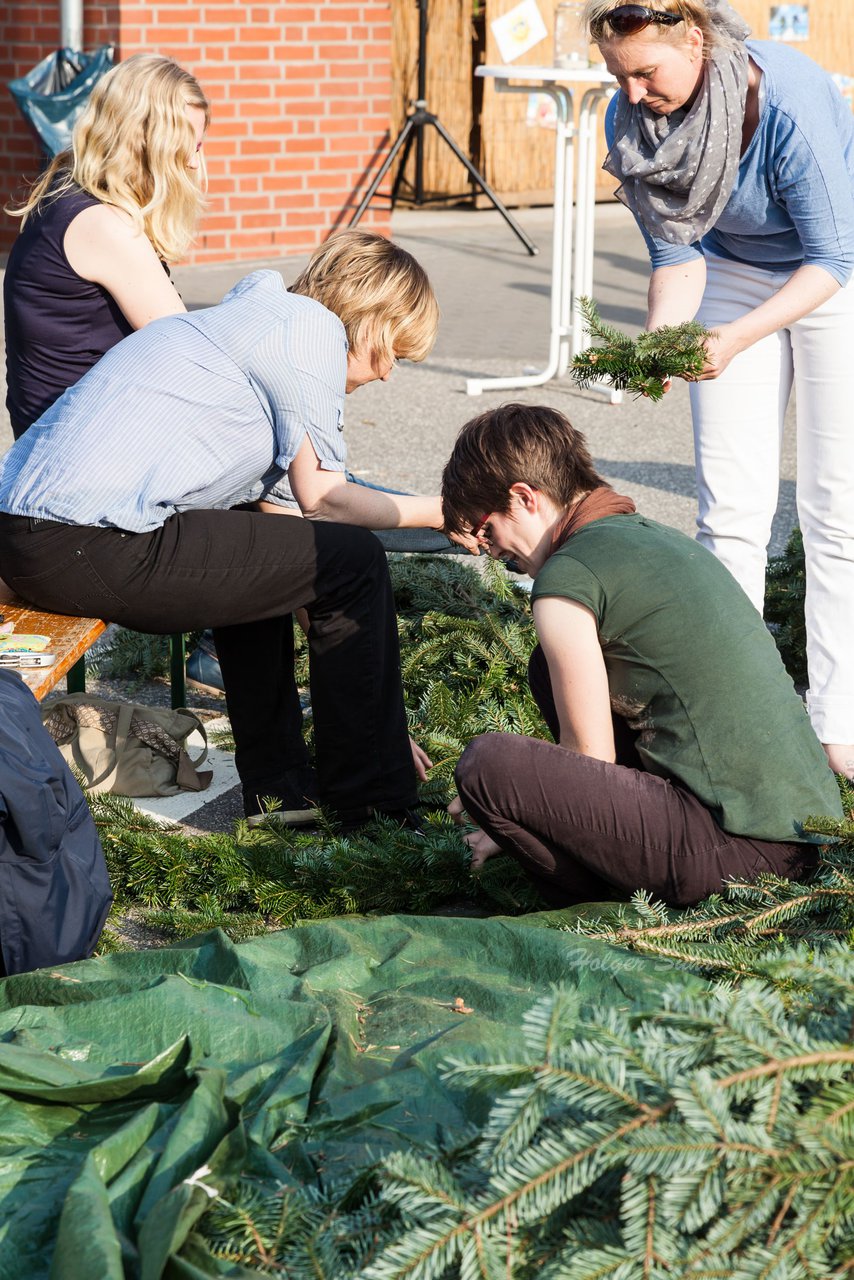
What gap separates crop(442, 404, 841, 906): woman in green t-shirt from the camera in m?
2.71

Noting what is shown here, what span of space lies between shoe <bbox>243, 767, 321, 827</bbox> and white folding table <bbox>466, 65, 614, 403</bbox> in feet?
15.0

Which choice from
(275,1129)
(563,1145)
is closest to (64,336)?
(275,1129)

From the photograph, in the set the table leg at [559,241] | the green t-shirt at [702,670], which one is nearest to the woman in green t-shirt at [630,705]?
the green t-shirt at [702,670]

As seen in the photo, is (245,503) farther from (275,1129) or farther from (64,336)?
(275,1129)

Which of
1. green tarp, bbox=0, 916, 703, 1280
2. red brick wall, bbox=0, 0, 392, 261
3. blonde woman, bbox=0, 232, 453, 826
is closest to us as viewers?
green tarp, bbox=0, 916, 703, 1280

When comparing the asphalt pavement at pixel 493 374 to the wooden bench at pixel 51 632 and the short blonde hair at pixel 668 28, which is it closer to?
the short blonde hair at pixel 668 28

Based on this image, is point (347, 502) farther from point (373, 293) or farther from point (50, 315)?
point (50, 315)

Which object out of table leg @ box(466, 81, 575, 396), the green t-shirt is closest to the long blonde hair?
the green t-shirt

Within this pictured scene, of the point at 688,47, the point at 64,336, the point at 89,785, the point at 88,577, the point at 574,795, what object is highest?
the point at 688,47

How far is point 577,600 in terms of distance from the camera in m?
2.69

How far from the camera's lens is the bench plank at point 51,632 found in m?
3.03

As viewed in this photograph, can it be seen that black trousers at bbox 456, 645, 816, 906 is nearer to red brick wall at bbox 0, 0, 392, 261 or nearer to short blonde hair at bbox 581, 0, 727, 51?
short blonde hair at bbox 581, 0, 727, 51

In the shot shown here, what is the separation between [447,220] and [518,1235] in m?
12.9

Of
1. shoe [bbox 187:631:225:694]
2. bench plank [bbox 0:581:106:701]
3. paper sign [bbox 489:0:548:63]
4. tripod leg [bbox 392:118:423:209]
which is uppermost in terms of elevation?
paper sign [bbox 489:0:548:63]
